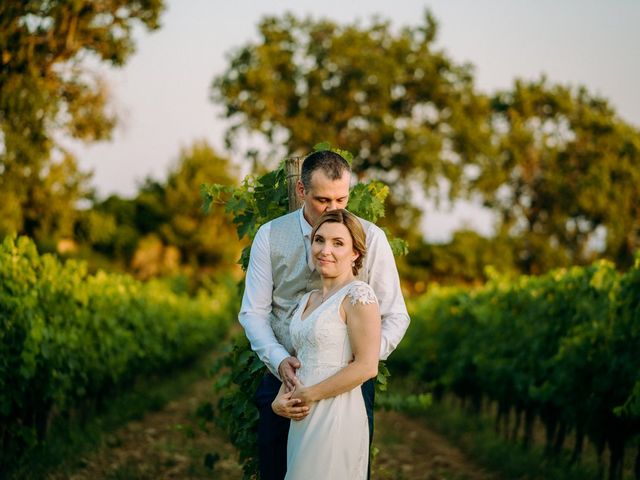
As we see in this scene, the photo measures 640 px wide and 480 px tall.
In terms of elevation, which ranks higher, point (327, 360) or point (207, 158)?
point (207, 158)

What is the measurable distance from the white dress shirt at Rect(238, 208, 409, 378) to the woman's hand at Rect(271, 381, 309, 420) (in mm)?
170

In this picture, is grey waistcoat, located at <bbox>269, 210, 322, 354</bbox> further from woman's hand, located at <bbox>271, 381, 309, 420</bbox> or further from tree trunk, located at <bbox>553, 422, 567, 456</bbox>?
tree trunk, located at <bbox>553, 422, 567, 456</bbox>

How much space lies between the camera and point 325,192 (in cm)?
418

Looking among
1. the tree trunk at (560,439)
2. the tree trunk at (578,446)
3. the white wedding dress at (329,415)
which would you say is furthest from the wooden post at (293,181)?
the tree trunk at (560,439)

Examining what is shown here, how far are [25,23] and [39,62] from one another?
1.17 m

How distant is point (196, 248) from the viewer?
56.6m

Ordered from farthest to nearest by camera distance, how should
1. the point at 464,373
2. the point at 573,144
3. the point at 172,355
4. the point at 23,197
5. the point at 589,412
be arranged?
the point at 573,144 < the point at 23,197 < the point at 172,355 < the point at 464,373 < the point at 589,412

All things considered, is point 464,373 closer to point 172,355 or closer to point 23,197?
point 172,355

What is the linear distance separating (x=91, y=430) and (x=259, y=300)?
6.22 m

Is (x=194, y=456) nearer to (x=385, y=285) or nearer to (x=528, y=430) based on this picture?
(x=528, y=430)

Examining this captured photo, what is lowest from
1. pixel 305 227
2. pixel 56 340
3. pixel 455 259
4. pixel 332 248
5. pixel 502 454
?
pixel 502 454

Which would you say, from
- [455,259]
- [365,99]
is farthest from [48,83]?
[455,259]

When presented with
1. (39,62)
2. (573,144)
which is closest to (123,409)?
(39,62)

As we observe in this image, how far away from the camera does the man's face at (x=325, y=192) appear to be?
416cm
